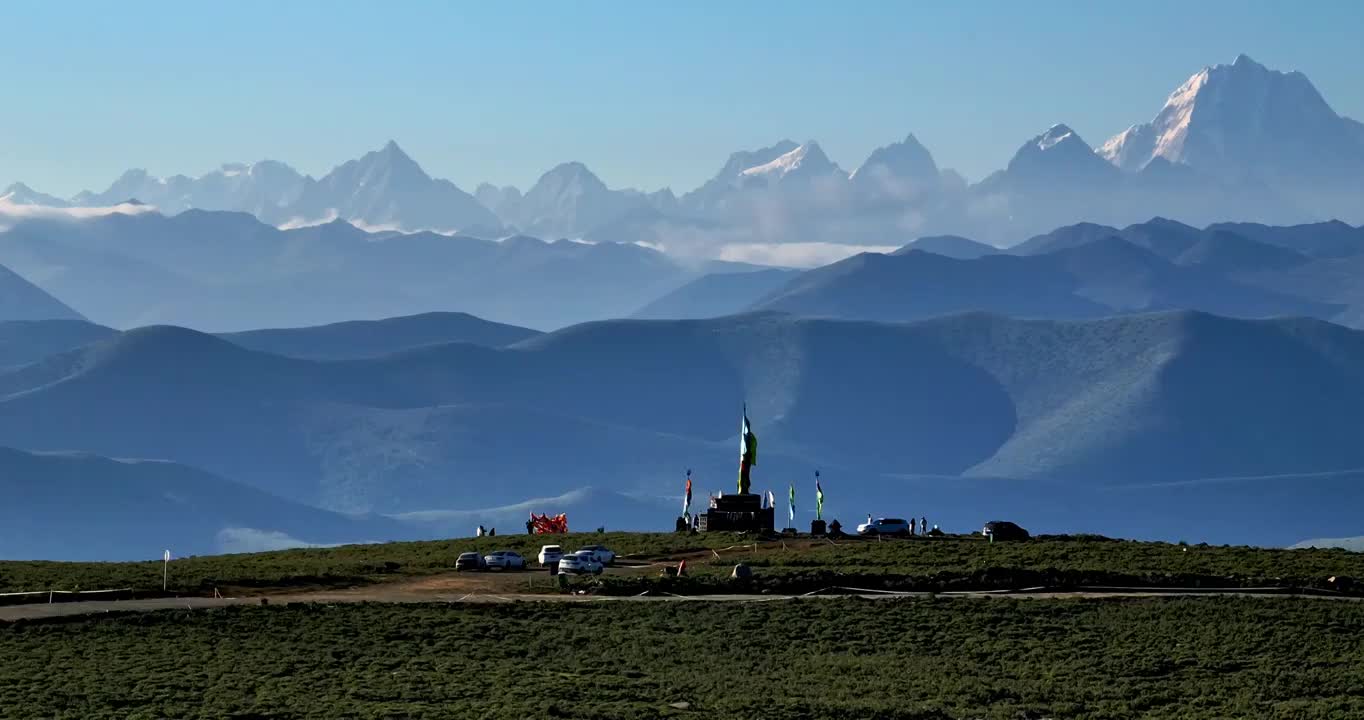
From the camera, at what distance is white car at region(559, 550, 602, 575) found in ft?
295

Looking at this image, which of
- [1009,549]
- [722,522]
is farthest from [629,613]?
[722,522]

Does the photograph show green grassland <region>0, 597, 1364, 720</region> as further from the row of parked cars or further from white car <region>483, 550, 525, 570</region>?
white car <region>483, 550, 525, 570</region>

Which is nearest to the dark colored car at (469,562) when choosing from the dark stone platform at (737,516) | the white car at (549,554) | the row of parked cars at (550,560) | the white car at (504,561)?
the row of parked cars at (550,560)

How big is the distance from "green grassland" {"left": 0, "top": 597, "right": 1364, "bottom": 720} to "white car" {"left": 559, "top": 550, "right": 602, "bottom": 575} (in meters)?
11.4

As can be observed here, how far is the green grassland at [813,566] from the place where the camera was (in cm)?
8431

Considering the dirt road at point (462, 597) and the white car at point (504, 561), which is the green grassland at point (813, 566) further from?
the white car at point (504, 561)

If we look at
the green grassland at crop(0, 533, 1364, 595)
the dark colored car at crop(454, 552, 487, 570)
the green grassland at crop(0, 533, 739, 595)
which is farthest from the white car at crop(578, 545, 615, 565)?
the dark colored car at crop(454, 552, 487, 570)

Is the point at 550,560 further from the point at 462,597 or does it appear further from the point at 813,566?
the point at 462,597

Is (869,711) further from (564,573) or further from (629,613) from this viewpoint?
(564,573)

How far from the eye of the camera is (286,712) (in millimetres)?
57156

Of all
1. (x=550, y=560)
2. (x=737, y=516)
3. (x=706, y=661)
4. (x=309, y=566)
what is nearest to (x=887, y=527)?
(x=737, y=516)

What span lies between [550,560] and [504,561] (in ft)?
6.58

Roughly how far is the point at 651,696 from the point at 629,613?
15505mm

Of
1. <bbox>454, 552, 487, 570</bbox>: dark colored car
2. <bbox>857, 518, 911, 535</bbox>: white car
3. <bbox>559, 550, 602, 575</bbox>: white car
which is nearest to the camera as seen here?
<bbox>559, 550, 602, 575</bbox>: white car
